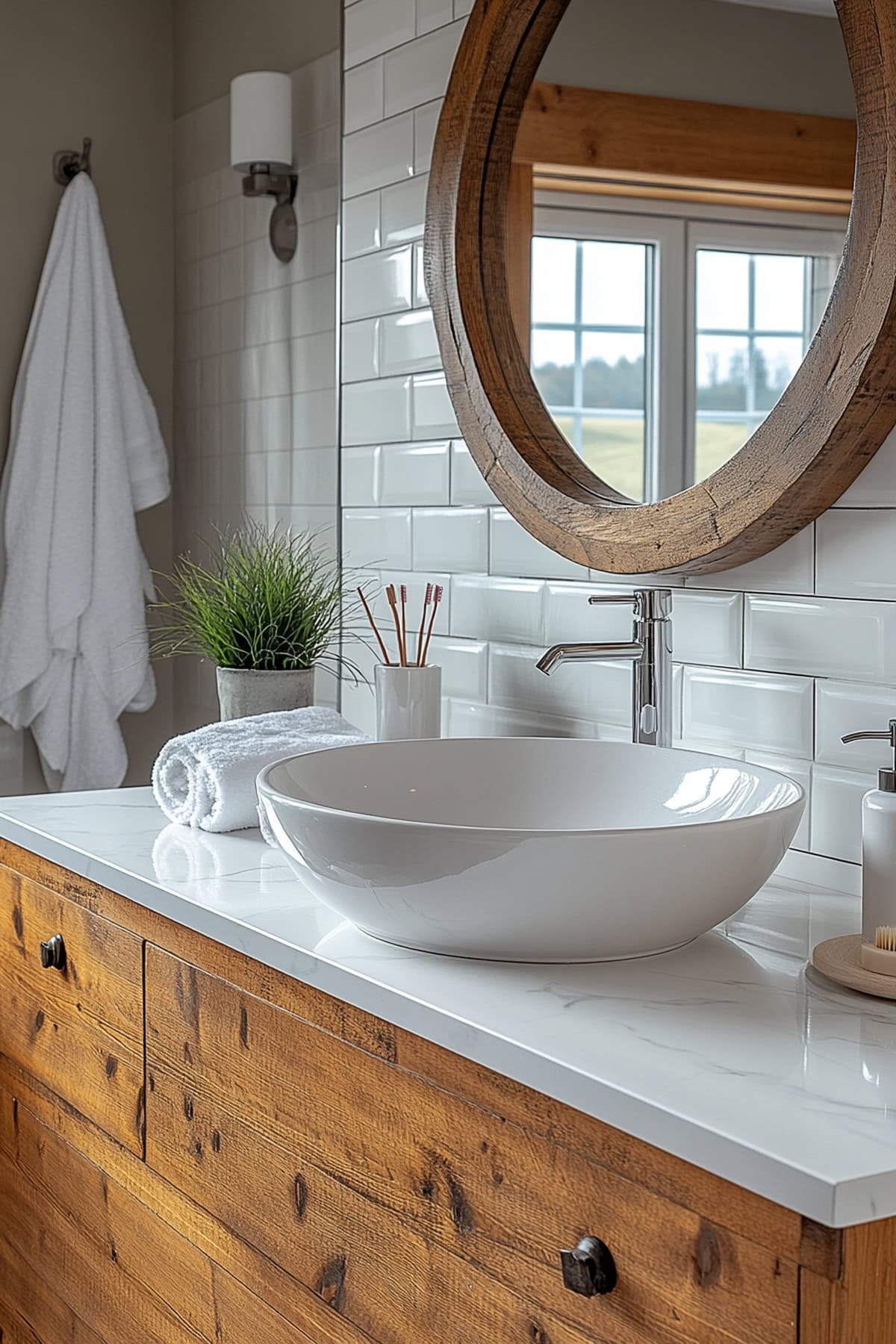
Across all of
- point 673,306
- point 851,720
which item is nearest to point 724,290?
point 673,306

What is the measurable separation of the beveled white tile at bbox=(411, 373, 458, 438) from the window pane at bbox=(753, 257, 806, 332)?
0.54 m

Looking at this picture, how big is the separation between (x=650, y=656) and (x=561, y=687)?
28 cm

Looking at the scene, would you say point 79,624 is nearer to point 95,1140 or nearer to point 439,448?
point 439,448

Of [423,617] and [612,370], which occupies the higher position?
[612,370]

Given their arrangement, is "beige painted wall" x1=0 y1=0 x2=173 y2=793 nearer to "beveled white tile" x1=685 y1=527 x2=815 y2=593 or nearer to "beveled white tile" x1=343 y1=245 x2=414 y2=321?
"beveled white tile" x1=343 y1=245 x2=414 y2=321

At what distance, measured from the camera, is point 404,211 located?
1.96 metres

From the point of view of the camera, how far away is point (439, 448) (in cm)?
190

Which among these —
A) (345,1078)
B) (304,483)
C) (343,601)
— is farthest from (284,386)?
(345,1078)

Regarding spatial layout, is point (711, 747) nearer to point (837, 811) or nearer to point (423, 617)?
point (837, 811)

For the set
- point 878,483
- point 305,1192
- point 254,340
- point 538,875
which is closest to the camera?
point 538,875

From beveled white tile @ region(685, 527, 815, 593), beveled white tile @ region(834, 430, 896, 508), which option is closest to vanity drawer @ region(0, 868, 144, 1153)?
beveled white tile @ region(685, 527, 815, 593)

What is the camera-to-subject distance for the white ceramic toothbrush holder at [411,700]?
170cm

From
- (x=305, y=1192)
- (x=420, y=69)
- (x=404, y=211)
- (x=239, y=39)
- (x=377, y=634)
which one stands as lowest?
(x=305, y=1192)

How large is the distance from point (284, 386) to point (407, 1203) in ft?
5.20
